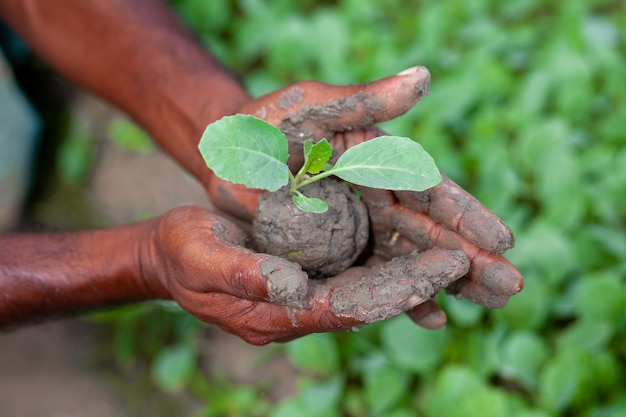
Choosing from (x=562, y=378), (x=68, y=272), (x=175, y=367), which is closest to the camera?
(x=68, y=272)

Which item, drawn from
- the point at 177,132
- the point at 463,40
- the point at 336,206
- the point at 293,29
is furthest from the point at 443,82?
the point at 336,206

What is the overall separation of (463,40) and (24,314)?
1.49m

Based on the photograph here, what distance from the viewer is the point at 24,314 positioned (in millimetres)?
1435

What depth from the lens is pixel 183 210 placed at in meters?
1.25

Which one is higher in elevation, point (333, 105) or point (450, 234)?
point (333, 105)

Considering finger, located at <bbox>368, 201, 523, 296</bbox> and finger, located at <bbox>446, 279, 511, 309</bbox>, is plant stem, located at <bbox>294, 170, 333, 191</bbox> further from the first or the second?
finger, located at <bbox>446, 279, 511, 309</bbox>

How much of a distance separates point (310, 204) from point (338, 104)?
0.21 meters

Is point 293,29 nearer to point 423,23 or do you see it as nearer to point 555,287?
point 423,23

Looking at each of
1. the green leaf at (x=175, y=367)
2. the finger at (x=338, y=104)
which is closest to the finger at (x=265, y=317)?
the finger at (x=338, y=104)

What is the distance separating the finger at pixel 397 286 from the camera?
1059 millimetres

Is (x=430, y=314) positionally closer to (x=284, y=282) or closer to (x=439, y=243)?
(x=439, y=243)

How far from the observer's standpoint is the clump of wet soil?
1.22 m

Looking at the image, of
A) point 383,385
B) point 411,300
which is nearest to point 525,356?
point 383,385

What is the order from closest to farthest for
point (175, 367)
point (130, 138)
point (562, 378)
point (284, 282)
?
point (284, 282)
point (562, 378)
point (175, 367)
point (130, 138)
